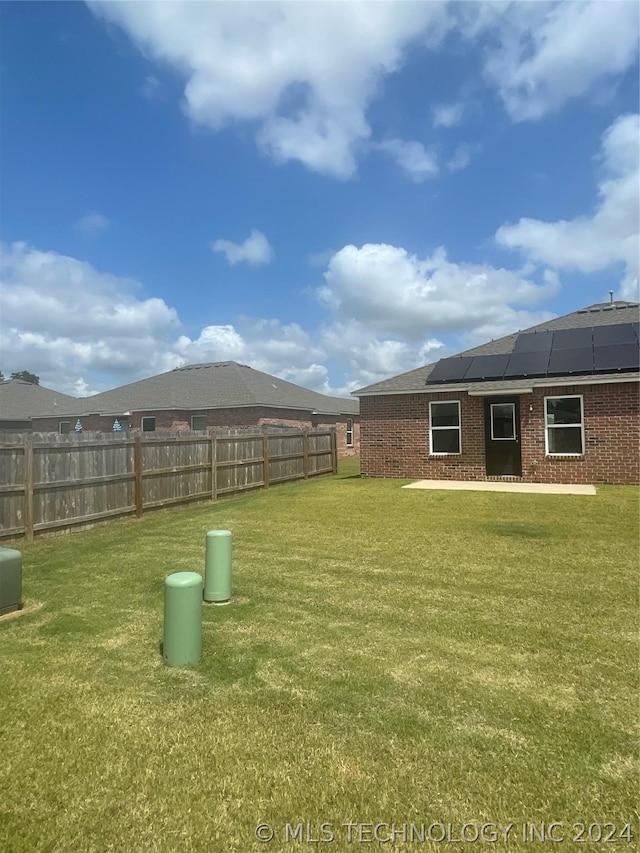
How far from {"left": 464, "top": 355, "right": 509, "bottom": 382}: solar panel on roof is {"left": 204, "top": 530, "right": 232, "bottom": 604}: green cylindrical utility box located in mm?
A: 12226

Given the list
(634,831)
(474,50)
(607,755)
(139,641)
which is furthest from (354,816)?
(474,50)

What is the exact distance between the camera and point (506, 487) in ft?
45.4

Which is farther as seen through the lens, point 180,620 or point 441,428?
point 441,428

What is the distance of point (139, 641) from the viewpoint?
4.27m

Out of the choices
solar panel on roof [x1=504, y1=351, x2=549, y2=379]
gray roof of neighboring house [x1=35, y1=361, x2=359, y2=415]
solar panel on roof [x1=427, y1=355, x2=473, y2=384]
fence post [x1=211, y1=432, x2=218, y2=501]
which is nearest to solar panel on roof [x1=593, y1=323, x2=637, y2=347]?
solar panel on roof [x1=504, y1=351, x2=549, y2=379]

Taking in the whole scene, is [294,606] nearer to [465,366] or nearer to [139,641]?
[139,641]

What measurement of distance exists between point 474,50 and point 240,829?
1330 centimetres

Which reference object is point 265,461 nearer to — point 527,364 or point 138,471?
point 138,471

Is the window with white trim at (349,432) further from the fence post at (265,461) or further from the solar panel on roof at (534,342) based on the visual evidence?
the fence post at (265,461)

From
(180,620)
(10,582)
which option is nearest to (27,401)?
(10,582)

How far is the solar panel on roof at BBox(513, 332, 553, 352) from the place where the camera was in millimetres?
16312

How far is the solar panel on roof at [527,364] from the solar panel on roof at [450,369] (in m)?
1.42

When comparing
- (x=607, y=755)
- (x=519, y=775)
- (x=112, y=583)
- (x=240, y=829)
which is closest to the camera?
(x=240, y=829)

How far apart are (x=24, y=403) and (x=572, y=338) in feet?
109
